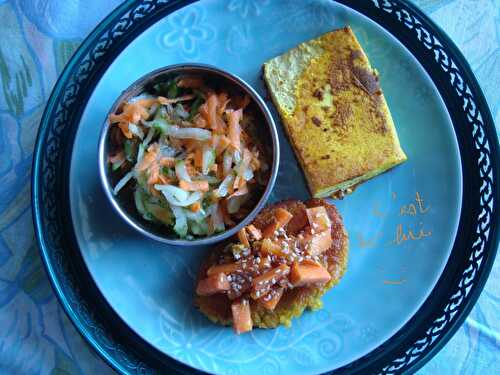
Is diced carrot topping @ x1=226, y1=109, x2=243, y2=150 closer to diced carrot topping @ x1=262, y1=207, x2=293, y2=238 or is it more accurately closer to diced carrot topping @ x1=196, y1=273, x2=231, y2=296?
diced carrot topping @ x1=262, y1=207, x2=293, y2=238

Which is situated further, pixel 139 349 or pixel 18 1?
pixel 18 1

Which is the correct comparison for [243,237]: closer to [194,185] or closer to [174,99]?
[194,185]

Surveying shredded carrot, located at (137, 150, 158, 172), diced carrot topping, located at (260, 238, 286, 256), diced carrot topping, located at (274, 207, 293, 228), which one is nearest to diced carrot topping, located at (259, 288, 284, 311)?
→ diced carrot topping, located at (260, 238, 286, 256)

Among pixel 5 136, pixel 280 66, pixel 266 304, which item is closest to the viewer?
pixel 266 304

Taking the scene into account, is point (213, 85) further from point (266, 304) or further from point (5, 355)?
point (5, 355)

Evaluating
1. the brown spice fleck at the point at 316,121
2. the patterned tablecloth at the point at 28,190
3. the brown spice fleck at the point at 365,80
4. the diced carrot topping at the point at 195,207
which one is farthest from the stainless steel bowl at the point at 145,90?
the patterned tablecloth at the point at 28,190

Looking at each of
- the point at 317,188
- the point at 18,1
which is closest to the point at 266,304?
the point at 317,188

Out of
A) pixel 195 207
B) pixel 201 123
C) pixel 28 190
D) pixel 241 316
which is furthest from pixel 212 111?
pixel 28 190
